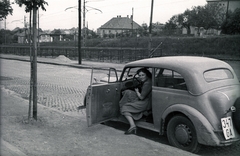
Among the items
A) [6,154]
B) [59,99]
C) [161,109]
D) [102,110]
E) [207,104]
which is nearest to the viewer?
[6,154]

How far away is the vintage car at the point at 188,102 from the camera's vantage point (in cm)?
442

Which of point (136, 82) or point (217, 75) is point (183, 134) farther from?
point (136, 82)

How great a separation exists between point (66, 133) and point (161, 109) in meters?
1.82

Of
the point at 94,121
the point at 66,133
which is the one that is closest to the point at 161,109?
the point at 94,121

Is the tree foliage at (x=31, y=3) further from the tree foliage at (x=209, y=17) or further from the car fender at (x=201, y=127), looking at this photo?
the tree foliage at (x=209, y=17)

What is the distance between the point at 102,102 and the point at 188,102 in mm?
1662

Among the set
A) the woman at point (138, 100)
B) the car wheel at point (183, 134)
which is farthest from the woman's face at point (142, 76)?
the car wheel at point (183, 134)

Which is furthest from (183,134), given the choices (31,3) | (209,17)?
(209,17)

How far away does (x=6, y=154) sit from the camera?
4.07m

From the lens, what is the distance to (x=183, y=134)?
4.70 metres

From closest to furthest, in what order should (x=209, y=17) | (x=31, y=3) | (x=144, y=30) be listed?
(x=31, y=3), (x=209, y=17), (x=144, y=30)

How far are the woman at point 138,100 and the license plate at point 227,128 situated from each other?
1.55 metres

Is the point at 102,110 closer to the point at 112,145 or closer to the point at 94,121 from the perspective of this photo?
the point at 94,121

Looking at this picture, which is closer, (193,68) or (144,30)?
(193,68)
